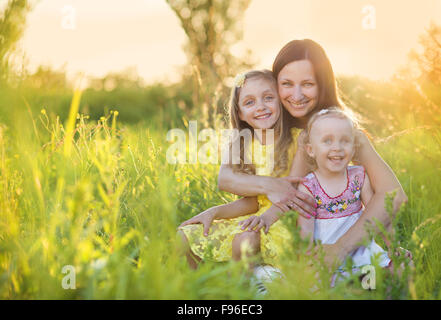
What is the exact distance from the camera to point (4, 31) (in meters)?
3.51

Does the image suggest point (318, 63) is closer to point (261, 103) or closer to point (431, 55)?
point (261, 103)

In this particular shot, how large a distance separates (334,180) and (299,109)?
0.57 meters

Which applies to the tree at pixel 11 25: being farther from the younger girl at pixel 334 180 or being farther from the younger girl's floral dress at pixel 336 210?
the younger girl's floral dress at pixel 336 210

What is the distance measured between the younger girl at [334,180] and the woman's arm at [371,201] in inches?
2.1

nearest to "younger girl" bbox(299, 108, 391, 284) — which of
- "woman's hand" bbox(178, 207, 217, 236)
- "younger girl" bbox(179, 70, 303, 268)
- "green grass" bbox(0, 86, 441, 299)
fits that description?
"younger girl" bbox(179, 70, 303, 268)

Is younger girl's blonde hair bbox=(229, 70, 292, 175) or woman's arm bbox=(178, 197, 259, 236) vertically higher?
younger girl's blonde hair bbox=(229, 70, 292, 175)

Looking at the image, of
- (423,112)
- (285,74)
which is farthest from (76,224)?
(423,112)

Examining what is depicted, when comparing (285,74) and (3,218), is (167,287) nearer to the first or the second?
(3,218)

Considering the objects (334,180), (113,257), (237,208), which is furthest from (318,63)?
(113,257)

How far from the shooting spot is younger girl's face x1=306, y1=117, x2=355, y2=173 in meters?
2.38

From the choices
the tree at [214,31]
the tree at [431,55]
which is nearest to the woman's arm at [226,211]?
the tree at [431,55]

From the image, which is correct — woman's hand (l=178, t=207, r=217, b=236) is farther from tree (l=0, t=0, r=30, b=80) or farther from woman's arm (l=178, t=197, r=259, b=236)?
tree (l=0, t=0, r=30, b=80)

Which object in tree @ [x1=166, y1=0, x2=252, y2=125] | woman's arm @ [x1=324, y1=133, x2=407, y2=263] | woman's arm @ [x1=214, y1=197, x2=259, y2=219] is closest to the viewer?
woman's arm @ [x1=324, y1=133, x2=407, y2=263]

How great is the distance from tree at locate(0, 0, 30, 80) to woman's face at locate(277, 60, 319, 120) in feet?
7.06
